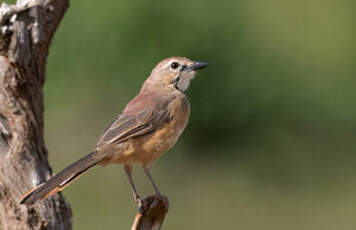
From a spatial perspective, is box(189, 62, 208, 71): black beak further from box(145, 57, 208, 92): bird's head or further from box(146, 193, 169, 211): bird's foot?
box(146, 193, 169, 211): bird's foot

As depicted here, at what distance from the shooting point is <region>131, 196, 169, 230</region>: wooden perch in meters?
5.56

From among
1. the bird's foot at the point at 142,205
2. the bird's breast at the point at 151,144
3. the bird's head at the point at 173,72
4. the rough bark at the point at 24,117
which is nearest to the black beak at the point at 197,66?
the bird's head at the point at 173,72

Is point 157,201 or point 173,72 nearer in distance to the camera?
point 157,201

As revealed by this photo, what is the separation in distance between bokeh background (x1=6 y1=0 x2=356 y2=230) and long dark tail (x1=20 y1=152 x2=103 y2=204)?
22.4 ft

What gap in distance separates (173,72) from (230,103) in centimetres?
724

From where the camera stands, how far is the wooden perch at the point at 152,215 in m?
5.56

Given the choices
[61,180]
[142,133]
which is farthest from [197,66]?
[61,180]

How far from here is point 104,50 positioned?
13.3 meters

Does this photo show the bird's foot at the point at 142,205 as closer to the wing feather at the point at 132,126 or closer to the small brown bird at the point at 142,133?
the small brown bird at the point at 142,133

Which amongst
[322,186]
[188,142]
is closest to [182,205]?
[188,142]

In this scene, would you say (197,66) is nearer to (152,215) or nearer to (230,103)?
(152,215)

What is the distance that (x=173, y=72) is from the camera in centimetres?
698

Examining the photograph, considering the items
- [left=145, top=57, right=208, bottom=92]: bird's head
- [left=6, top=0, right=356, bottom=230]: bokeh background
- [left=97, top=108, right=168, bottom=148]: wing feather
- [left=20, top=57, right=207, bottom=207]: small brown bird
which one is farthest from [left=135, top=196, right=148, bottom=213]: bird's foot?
[left=6, top=0, right=356, bottom=230]: bokeh background

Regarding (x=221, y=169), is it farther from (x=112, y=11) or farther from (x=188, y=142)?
(x=112, y=11)
